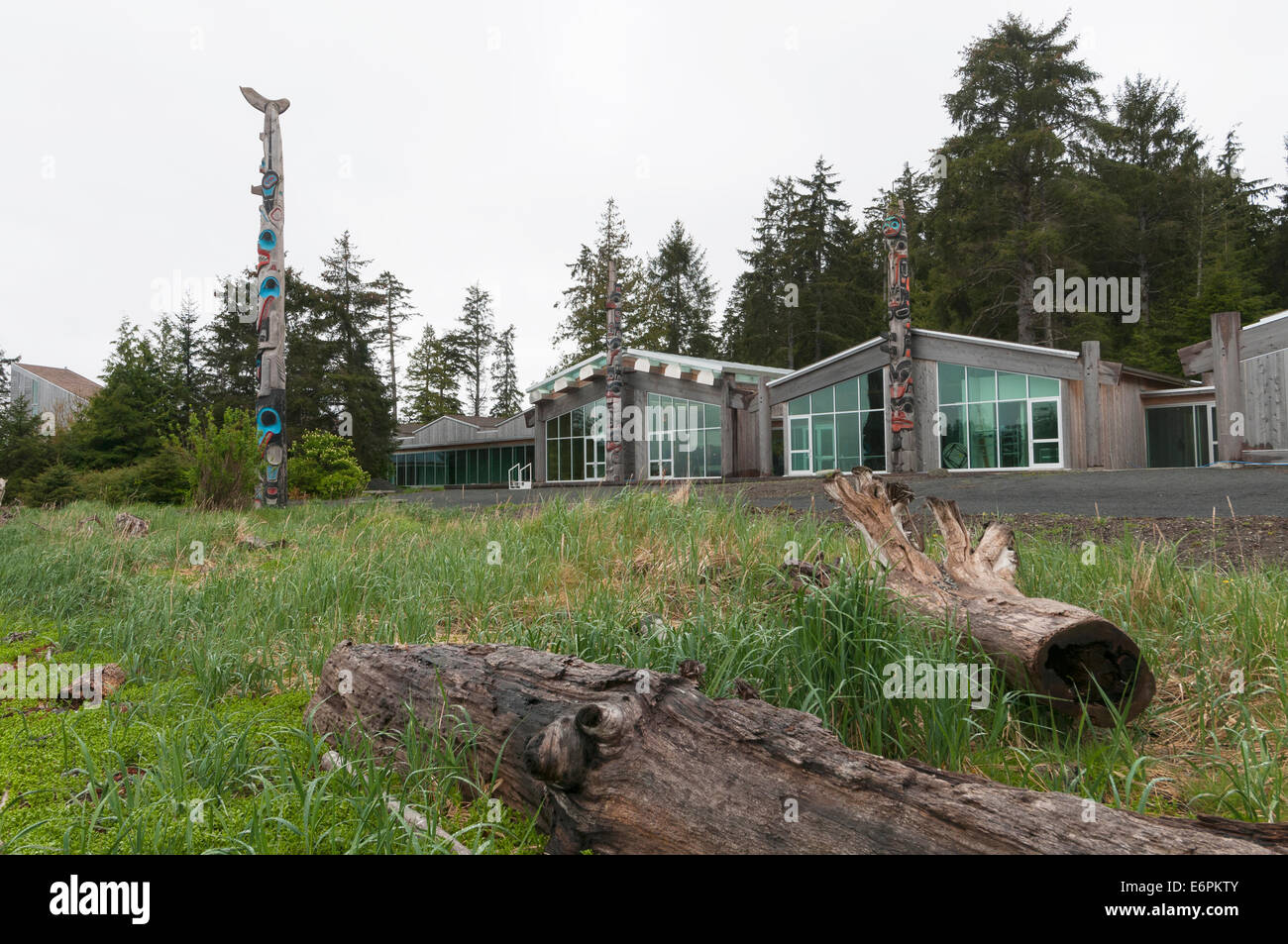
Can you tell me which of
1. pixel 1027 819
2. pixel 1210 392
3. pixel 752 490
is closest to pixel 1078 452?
pixel 1210 392

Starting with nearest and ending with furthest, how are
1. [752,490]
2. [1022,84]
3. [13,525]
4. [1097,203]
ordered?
[13,525]
[752,490]
[1097,203]
[1022,84]

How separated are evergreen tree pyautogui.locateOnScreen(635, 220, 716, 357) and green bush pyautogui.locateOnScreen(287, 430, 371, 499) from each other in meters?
27.5

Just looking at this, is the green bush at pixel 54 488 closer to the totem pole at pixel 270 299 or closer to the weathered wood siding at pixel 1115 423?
the totem pole at pixel 270 299

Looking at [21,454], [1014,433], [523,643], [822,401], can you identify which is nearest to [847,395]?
[822,401]

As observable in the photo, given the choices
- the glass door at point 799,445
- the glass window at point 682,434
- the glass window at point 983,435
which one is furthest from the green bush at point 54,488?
the glass window at point 983,435

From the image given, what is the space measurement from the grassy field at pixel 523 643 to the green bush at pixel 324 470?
18.1 m

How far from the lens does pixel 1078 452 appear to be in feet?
66.3

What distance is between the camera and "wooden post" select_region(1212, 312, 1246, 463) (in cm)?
1381

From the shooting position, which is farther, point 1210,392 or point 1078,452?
point 1210,392

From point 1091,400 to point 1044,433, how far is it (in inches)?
64.4

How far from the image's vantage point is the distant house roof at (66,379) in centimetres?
4359

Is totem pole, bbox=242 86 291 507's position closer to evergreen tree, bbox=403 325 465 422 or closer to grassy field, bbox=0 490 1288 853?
grassy field, bbox=0 490 1288 853
